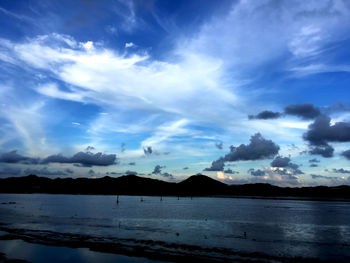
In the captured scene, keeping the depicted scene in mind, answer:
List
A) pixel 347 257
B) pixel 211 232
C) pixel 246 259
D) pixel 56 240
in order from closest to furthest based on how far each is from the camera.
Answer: pixel 246 259 → pixel 347 257 → pixel 56 240 → pixel 211 232

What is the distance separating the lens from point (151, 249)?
4138 centimetres

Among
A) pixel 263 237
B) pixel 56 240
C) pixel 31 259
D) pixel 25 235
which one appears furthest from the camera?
pixel 263 237

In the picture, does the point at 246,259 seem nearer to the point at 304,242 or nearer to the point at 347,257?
the point at 347,257

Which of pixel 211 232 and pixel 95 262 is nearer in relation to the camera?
pixel 95 262

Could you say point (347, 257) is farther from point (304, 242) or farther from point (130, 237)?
point (130, 237)

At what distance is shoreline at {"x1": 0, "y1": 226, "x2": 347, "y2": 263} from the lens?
37153 mm

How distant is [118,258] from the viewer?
119 feet

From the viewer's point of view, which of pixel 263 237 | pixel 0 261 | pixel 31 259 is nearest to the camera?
pixel 0 261

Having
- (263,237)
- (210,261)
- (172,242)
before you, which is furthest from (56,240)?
(263,237)

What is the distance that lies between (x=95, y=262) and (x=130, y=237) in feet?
59.6

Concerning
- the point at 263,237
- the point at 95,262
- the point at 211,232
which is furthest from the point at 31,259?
the point at 263,237

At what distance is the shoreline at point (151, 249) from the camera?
37153 mm

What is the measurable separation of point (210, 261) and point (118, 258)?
1163 centimetres

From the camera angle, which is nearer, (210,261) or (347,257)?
(210,261)
